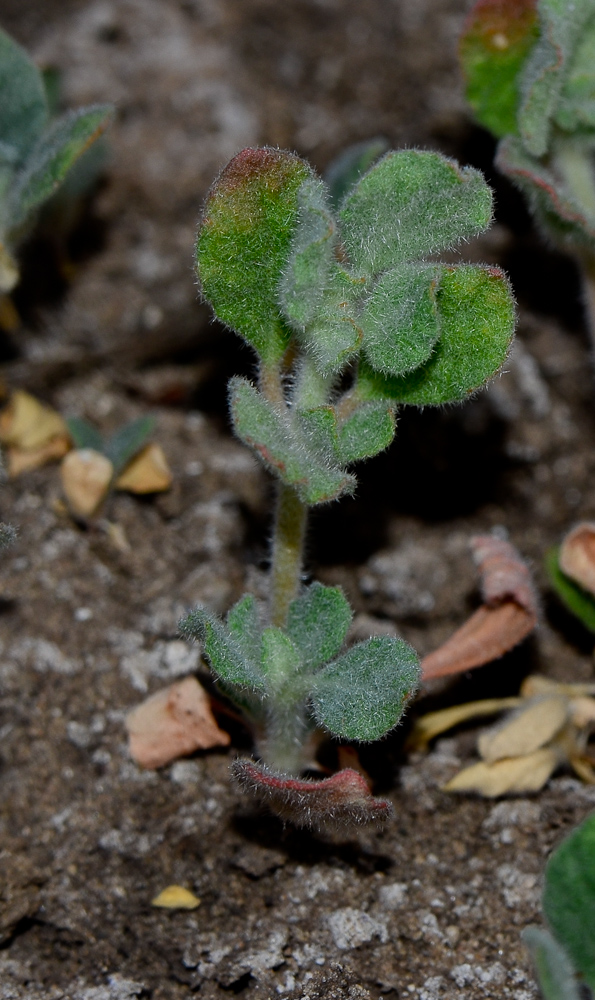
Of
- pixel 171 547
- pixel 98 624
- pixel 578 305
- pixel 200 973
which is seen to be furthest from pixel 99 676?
pixel 578 305

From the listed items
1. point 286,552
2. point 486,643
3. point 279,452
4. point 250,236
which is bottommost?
point 486,643

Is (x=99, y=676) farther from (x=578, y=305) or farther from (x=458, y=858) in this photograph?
(x=578, y=305)

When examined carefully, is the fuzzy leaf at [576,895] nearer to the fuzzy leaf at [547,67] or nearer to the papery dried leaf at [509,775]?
the papery dried leaf at [509,775]

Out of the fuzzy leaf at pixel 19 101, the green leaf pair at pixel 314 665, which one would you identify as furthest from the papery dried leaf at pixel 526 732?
the fuzzy leaf at pixel 19 101

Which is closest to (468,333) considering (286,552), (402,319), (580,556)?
(402,319)

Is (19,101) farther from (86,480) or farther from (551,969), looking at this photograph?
(551,969)
